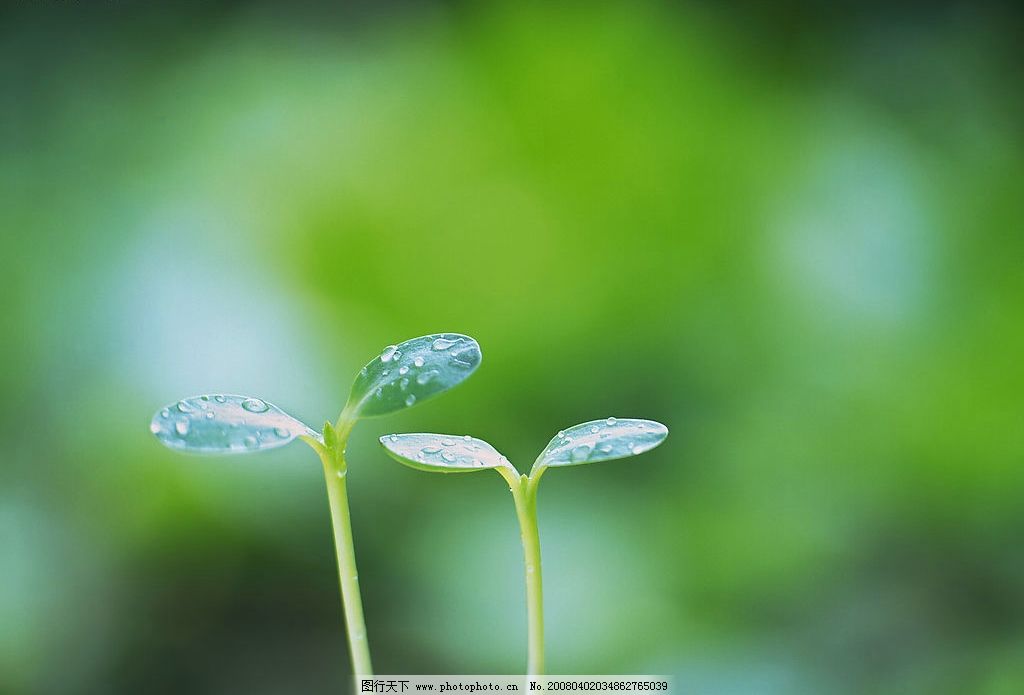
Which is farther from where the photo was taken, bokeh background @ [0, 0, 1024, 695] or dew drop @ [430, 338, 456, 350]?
bokeh background @ [0, 0, 1024, 695]

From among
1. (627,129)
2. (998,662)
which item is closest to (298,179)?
(627,129)

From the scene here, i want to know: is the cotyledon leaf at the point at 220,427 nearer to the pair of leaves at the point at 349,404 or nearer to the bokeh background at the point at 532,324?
the pair of leaves at the point at 349,404

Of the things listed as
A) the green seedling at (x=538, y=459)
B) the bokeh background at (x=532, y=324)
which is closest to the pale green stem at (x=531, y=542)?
the green seedling at (x=538, y=459)

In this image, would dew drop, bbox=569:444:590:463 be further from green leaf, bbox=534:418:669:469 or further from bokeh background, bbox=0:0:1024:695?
bokeh background, bbox=0:0:1024:695

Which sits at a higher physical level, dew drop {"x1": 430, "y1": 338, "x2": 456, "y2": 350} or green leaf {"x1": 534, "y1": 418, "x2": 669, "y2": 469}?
dew drop {"x1": 430, "y1": 338, "x2": 456, "y2": 350}

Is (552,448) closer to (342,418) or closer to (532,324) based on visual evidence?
(342,418)

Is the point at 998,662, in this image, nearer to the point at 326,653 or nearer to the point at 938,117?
the point at 326,653

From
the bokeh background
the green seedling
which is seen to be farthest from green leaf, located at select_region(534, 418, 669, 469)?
the bokeh background
